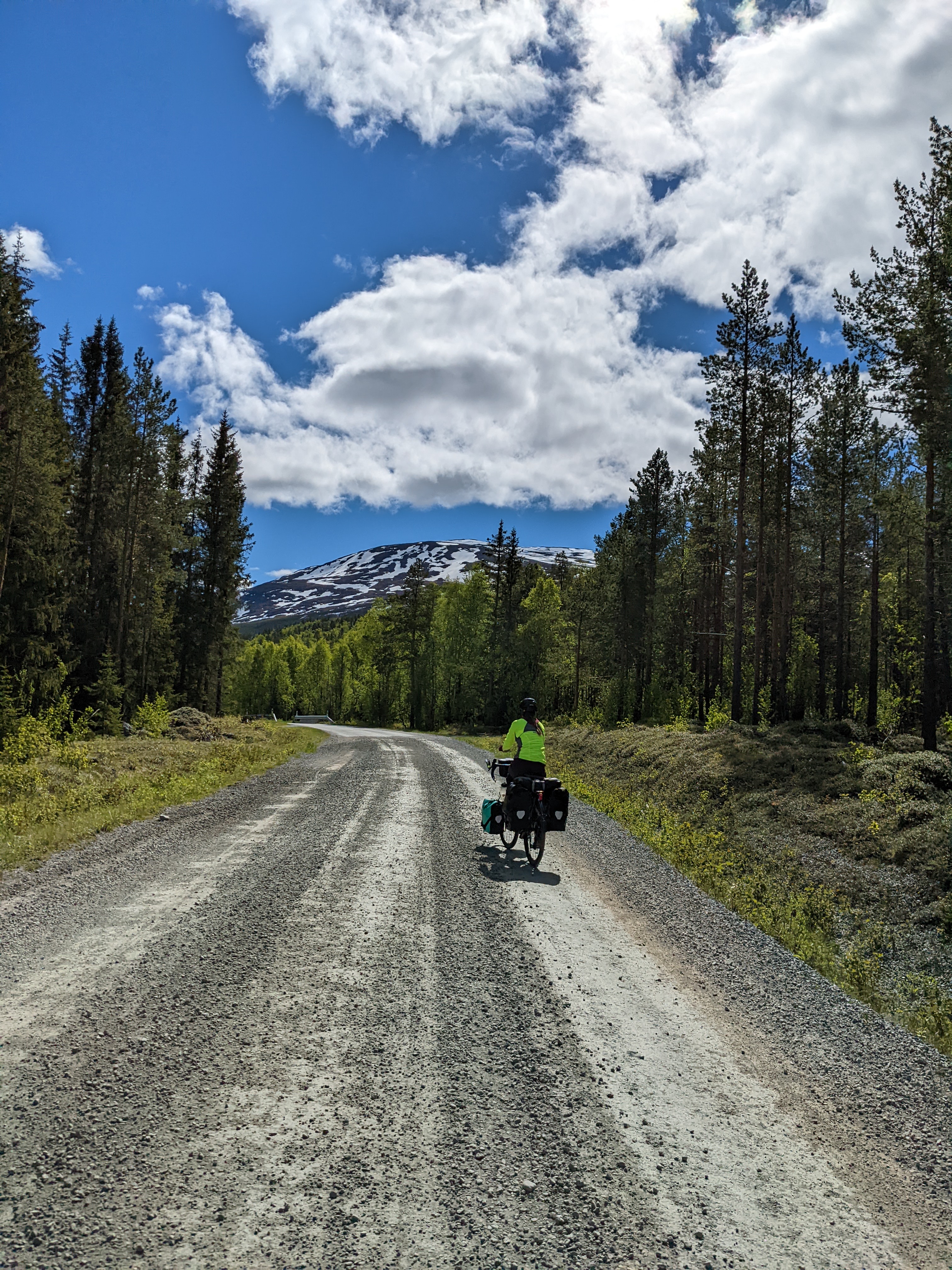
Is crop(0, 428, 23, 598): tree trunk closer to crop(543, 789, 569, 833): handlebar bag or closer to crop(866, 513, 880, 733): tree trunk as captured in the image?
crop(543, 789, 569, 833): handlebar bag

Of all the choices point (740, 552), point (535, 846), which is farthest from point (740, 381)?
point (535, 846)

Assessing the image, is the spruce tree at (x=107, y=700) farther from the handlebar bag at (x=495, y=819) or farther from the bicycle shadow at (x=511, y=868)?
the bicycle shadow at (x=511, y=868)

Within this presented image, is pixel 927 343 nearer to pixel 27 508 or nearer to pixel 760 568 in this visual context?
pixel 760 568

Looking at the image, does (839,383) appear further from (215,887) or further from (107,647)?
(107,647)

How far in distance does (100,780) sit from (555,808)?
1066cm

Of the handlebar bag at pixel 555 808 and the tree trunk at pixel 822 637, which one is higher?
the tree trunk at pixel 822 637

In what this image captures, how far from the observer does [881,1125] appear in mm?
3773

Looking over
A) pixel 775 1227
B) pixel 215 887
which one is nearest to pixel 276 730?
pixel 215 887

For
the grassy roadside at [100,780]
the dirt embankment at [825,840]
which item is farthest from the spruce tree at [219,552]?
the dirt embankment at [825,840]

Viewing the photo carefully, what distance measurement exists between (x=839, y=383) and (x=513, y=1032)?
25.7m

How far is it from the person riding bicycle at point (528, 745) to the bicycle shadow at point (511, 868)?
3.98 ft

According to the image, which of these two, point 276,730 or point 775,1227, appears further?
point 276,730

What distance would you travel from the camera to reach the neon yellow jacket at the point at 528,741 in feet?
33.9

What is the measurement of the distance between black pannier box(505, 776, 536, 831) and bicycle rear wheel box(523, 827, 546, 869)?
0.16 metres
